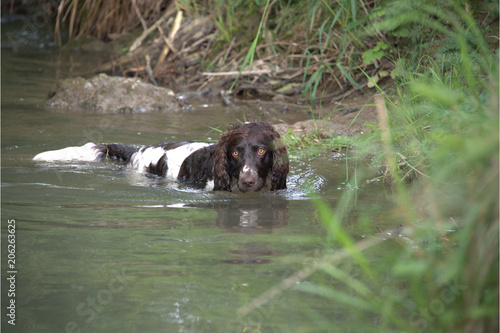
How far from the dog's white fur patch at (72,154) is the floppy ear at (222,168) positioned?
1.45 metres

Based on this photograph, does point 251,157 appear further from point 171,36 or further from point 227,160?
point 171,36

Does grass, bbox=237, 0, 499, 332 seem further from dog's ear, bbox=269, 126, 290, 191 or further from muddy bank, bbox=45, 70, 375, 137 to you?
muddy bank, bbox=45, 70, 375, 137

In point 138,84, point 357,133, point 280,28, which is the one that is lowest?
point 357,133

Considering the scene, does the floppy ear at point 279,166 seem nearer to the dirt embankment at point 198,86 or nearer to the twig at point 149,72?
the dirt embankment at point 198,86

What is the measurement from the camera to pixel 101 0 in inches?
536

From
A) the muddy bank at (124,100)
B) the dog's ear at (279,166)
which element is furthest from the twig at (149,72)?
the dog's ear at (279,166)

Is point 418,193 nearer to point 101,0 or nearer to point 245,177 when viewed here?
point 245,177

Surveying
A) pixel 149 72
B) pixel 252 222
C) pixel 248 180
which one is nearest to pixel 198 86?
pixel 149 72

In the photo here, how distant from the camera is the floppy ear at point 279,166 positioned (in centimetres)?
528

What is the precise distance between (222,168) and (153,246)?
1800 millimetres

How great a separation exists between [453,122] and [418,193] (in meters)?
0.97

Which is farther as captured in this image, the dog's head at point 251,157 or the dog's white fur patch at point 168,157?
the dog's white fur patch at point 168,157

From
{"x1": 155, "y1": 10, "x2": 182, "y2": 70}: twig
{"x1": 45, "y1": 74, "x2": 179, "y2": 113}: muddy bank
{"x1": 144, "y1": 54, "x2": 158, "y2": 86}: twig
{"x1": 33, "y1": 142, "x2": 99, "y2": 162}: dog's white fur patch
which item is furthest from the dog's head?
{"x1": 155, "y1": 10, "x2": 182, "y2": 70}: twig

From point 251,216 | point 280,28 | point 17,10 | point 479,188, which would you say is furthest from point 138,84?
point 17,10
